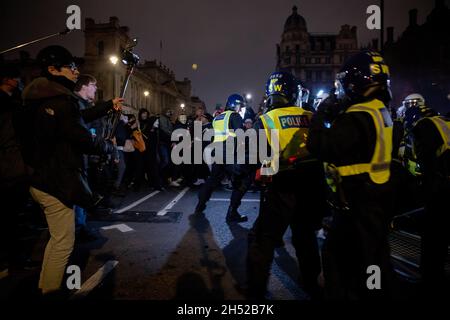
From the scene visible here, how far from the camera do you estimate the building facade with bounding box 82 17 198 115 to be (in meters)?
47.8

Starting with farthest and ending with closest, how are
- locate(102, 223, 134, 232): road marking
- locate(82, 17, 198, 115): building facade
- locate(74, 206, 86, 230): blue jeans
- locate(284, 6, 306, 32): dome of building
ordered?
locate(284, 6, 306, 32): dome of building < locate(82, 17, 198, 115): building facade < locate(102, 223, 134, 232): road marking < locate(74, 206, 86, 230): blue jeans

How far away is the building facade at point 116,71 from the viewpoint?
47781 millimetres

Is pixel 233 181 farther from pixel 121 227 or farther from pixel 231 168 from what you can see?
pixel 121 227

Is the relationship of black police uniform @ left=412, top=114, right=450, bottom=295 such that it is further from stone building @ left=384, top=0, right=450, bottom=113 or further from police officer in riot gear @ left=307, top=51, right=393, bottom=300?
stone building @ left=384, top=0, right=450, bottom=113

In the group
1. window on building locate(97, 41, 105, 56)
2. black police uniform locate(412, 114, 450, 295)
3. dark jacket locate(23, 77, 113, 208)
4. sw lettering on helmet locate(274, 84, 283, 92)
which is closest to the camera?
dark jacket locate(23, 77, 113, 208)

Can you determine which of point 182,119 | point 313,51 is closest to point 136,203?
point 182,119

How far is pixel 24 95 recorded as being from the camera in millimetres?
2736

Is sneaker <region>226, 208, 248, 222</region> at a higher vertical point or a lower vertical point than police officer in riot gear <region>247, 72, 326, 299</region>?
lower

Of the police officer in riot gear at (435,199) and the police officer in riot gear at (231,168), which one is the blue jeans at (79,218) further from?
the police officer in riot gear at (435,199)

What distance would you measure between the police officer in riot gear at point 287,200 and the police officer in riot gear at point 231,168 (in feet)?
8.68

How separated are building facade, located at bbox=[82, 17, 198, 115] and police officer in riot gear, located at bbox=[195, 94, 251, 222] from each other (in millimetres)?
31734

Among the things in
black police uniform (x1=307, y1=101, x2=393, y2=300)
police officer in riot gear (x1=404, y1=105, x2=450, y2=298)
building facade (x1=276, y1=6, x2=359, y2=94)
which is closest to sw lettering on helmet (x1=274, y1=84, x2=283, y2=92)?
black police uniform (x1=307, y1=101, x2=393, y2=300)

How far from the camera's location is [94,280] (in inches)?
133

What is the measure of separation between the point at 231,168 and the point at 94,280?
3.36 m
